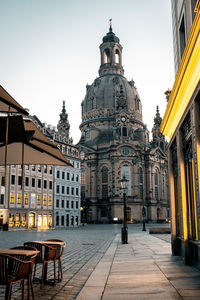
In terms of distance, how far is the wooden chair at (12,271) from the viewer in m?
5.70

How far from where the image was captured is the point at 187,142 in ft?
36.9

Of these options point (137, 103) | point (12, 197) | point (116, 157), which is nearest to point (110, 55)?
point (137, 103)

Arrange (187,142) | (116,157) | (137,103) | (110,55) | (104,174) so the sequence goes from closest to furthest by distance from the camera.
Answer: (187,142) → (116,157) → (104,174) → (137,103) → (110,55)

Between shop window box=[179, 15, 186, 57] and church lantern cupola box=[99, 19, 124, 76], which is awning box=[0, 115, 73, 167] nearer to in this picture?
shop window box=[179, 15, 186, 57]

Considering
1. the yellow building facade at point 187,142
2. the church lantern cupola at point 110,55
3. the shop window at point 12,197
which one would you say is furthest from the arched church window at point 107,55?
the yellow building facade at point 187,142

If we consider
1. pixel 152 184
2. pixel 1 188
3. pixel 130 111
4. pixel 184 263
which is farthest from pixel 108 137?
pixel 184 263

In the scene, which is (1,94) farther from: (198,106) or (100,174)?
(100,174)

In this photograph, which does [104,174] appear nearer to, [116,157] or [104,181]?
[104,181]

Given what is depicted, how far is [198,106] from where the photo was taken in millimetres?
9484

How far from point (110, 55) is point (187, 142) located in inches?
4111

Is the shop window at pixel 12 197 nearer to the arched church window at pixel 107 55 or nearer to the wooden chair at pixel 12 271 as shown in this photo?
the wooden chair at pixel 12 271

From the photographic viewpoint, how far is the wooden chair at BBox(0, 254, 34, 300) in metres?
5.70

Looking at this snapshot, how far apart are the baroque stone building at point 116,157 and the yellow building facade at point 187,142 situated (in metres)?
69.3

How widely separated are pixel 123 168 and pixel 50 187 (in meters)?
25.4
